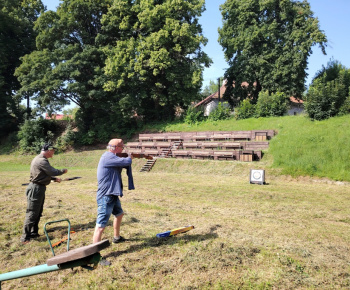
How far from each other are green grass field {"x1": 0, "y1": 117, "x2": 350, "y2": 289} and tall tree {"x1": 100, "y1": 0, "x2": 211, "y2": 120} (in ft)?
59.9

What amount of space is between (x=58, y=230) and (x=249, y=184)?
911 centimetres

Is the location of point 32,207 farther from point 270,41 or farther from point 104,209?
point 270,41

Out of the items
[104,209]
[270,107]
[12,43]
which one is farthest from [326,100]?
[12,43]

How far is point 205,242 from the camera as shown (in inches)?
205

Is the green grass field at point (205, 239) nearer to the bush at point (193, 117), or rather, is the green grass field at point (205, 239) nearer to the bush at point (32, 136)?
the bush at point (193, 117)

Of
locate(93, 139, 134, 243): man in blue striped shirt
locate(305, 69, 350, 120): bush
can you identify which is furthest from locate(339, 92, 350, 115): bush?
locate(93, 139, 134, 243): man in blue striped shirt

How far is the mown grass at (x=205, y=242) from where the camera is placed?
13.1ft

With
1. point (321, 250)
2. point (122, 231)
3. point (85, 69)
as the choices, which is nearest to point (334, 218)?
point (321, 250)

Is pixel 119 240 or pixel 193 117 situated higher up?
pixel 193 117

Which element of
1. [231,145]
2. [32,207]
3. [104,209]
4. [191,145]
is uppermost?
[231,145]

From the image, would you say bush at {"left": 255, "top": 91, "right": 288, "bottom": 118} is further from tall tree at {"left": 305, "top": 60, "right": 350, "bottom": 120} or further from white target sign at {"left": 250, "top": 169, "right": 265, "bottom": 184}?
white target sign at {"left": 250, "top": 169, "right": 265, "bottom": 184}

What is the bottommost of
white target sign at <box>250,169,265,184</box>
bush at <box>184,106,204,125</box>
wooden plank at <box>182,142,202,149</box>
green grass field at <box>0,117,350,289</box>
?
green grass field at <box>0,117,350,289</box>

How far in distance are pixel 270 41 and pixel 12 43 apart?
31194 mm

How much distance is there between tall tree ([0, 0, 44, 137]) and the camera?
32.9 m
